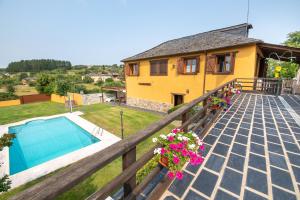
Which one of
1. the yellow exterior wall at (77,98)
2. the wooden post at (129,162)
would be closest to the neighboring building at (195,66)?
the yellow exterior wall at (77,98)

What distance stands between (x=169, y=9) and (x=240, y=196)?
1376 cm

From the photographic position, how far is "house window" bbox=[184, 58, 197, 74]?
12620 millimetres

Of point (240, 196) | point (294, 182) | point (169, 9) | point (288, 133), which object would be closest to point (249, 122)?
point (288, 133)

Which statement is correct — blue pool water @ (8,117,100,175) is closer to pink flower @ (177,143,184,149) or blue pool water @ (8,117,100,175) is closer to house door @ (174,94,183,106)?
house door @ (174,94,183,106)

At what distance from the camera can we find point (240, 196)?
181cm

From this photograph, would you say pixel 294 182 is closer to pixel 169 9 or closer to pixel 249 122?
pixel 249 122

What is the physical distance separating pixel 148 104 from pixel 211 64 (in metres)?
8.49

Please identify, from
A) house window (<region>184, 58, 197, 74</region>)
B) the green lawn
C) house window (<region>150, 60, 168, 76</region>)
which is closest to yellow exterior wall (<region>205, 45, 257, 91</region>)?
house window (<region>184, 58, 197, 74</region>)

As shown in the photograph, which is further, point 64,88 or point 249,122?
point 64,88

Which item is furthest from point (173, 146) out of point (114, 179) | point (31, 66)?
point (31, 66)

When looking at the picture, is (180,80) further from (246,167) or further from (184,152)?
(184,152)

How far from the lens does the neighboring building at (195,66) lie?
10.0m

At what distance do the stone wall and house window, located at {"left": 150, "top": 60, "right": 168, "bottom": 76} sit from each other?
3.33m

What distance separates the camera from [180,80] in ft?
44.4
